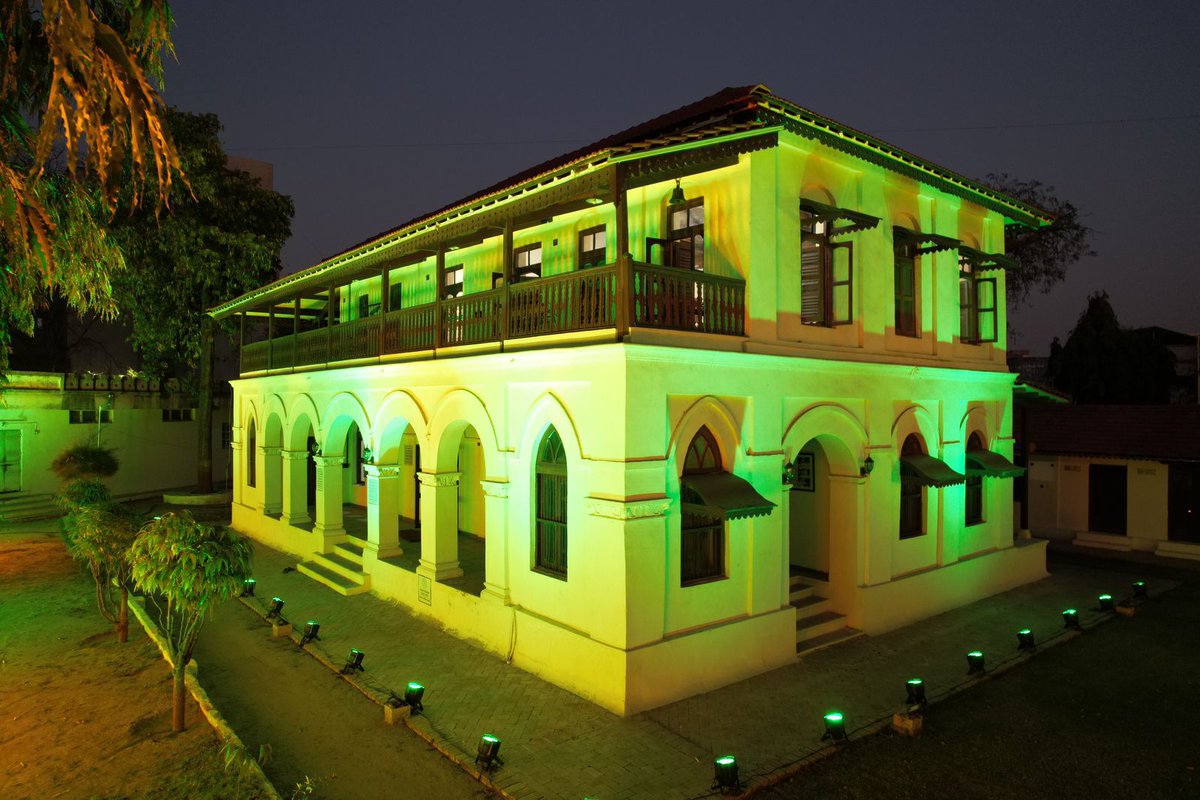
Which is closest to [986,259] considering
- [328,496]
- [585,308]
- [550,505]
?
[585,308]

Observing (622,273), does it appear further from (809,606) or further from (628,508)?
(809,606)

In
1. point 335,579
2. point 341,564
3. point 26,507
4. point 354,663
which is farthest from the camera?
point 26,507

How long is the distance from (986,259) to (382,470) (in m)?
12.2

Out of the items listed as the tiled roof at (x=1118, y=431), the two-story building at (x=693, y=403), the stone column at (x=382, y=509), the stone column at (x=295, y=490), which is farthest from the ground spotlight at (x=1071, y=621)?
the stone column at (x=295, y=490)

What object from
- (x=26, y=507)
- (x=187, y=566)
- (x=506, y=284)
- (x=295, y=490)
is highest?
(x=506, y=284)

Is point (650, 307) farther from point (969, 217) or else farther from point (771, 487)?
point (969, 217)

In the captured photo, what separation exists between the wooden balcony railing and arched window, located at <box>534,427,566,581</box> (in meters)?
1.69

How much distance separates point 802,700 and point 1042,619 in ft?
19.9

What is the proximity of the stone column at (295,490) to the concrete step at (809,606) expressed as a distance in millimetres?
11959

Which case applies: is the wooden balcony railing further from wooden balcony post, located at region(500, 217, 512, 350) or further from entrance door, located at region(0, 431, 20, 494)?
entrance door, located at region(0, 431, 20, 494)

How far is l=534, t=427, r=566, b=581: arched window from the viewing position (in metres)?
9.91

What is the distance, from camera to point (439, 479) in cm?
1208

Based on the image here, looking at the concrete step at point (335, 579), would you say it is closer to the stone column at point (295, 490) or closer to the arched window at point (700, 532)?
the stone column at point (295, 490)

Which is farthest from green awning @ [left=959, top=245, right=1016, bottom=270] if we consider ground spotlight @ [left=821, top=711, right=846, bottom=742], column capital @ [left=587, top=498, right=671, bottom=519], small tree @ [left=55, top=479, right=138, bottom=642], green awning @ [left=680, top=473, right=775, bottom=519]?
small tree @ [left=55, top=479, right=138, bottom=642]
